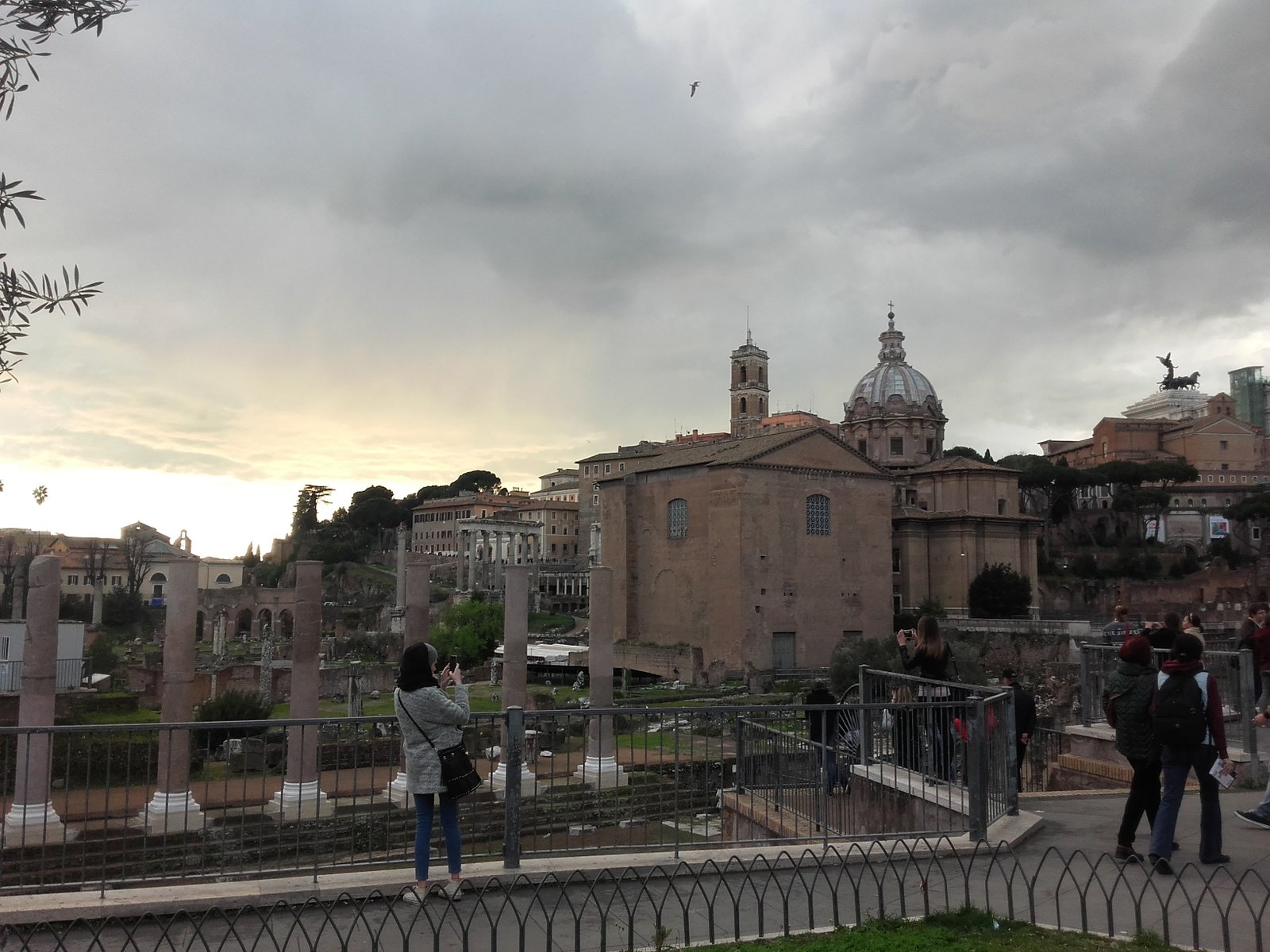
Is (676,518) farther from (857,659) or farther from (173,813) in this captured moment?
(173,813)

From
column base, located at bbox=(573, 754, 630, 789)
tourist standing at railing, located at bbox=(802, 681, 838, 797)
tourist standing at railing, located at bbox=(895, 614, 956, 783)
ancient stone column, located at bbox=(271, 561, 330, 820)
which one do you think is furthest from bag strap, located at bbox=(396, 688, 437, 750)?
column base, located at bbox=(573, 754, 630, 789)

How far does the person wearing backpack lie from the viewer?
5.39 meters

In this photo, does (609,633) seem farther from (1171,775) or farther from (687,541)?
(687,541)

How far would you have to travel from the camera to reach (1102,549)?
5703 cm

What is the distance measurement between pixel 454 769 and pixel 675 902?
1.42 metres

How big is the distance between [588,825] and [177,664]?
211 inches

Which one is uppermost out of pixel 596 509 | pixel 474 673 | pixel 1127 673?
pixel 596 509

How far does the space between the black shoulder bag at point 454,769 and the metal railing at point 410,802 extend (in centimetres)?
30

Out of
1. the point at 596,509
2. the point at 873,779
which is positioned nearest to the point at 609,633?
the point at 873,779

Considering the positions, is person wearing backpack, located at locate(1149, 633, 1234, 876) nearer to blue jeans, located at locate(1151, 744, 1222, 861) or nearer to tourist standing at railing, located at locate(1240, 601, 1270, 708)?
blue jeans, located at locate(1151, 744, 1222, 861)

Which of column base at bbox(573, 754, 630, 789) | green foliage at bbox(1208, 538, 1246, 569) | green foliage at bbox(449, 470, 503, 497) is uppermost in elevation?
green foliage at bbox(449, 470, 503, 497)

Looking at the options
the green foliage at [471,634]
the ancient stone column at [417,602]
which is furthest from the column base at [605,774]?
the green foliage at [471,634]

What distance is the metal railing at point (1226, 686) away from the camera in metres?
8.60

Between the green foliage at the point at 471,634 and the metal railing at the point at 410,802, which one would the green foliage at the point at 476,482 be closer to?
the green foliage at the point at 471,634
